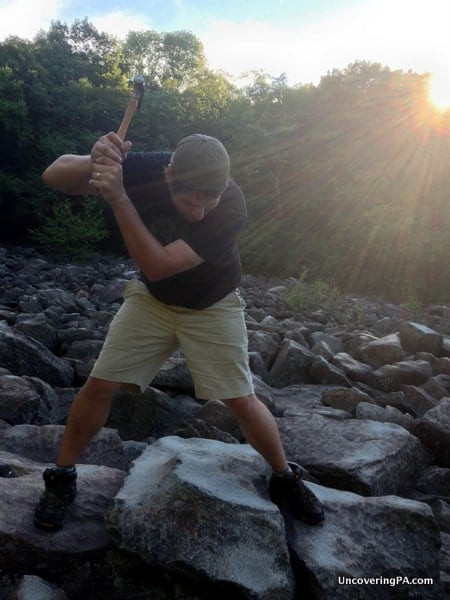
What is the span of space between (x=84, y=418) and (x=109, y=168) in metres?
1.13

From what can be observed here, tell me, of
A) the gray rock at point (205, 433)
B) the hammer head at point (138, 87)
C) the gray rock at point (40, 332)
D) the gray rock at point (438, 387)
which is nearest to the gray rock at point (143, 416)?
the gray rock at point (205, 433)

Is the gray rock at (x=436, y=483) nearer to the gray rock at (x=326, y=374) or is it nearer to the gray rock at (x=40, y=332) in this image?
the gray rock at (x=326, y=374)

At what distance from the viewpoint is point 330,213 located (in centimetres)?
2114

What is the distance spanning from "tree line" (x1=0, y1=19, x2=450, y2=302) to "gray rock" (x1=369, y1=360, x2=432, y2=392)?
1121 centimetres

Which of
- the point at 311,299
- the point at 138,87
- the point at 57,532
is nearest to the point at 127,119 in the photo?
the point at 138,87

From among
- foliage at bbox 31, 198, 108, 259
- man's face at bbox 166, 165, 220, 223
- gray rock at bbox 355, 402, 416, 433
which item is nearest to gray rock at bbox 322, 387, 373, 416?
gray rock at bbox 355, 402, 416, 433

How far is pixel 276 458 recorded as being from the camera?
253 centimetres

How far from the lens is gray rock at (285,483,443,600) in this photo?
2.19 meters

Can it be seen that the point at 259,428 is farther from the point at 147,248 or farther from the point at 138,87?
the point at 138,87

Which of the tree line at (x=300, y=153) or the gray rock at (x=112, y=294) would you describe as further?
the tree line at (x=300, y=153)

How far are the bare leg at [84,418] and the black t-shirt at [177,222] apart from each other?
1.63 feet

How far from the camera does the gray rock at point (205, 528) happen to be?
2.08m

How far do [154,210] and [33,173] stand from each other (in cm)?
2463

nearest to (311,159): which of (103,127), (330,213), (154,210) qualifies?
(330,213)
